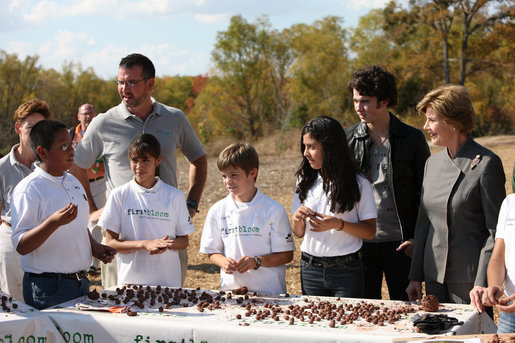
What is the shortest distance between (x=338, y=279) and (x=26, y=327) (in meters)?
2.03

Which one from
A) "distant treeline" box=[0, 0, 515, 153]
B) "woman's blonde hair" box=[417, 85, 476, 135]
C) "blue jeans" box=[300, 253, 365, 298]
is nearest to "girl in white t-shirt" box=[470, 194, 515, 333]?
"woman's blonde hair" box=[417, 85, 476, 135]

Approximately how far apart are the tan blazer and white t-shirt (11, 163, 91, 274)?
2353 millimetres

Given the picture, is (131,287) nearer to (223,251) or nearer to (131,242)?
(131,242)

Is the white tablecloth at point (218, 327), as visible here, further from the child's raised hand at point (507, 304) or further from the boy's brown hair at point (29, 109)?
the boy's brown hair at point (29, 109)

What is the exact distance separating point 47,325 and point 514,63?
33.7 meters

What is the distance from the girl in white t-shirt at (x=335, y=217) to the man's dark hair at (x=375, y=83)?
490mm

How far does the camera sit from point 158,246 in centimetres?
454

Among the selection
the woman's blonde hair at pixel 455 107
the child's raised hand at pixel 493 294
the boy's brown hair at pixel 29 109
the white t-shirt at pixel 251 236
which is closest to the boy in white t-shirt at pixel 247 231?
the white t-shirt at pixel 251 236

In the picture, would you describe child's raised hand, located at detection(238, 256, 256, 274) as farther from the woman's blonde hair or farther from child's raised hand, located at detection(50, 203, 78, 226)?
the woman's blonde hair

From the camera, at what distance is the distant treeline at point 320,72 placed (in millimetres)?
35062

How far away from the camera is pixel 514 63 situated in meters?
33.6

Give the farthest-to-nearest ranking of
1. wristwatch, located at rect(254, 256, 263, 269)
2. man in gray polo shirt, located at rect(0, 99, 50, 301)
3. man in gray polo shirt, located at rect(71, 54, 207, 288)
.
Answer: man in gray polo shirt, located at rect(71, 54, 207, 288), man in gray polo shirt, located at rect(0, 99, 50, 301), wristwatch, located at rect(254, 256, 263, 269)

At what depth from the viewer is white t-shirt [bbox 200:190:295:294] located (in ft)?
15.0

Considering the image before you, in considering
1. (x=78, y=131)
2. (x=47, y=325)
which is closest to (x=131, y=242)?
(x=47, y=325)
